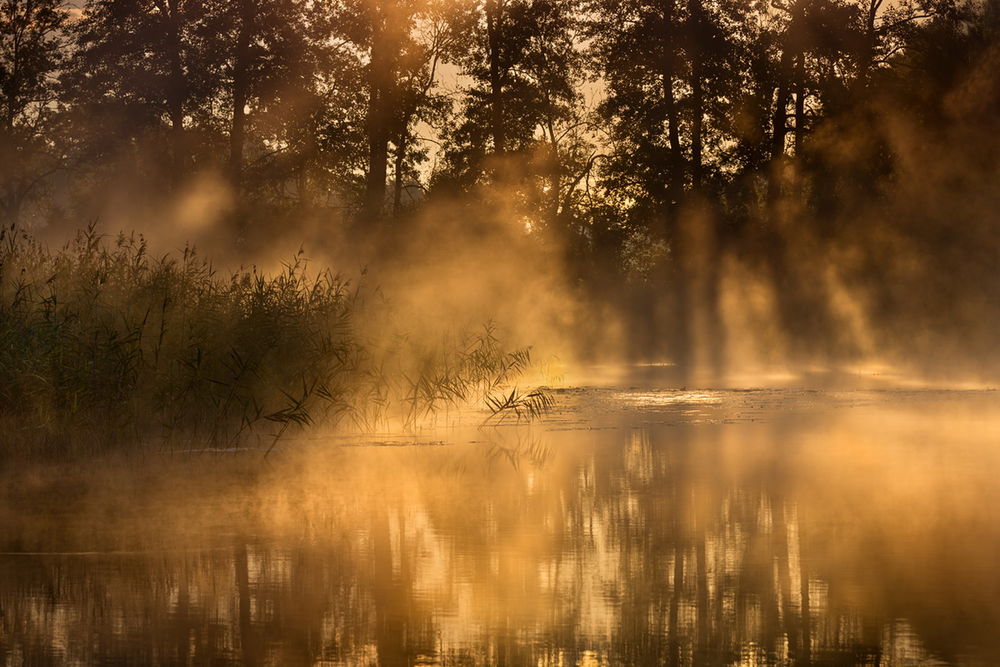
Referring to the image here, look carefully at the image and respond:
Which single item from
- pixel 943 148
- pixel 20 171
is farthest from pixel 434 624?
pixel 20 171

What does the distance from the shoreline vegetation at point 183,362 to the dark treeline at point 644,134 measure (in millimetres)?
21607

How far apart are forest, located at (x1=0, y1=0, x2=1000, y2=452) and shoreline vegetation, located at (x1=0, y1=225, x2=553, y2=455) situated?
1986 cm

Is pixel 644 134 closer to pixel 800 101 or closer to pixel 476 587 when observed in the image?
pixel 800 101

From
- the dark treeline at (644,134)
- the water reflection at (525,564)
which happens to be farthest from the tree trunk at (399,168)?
the water reflection at (525,564)

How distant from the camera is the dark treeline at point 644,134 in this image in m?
39.0

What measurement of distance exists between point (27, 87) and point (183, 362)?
32.4 metres

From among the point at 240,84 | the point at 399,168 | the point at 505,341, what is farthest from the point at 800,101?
the point at 505,341

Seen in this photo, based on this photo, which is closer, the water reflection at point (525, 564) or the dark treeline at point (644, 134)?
the water reflection at point (525, 564)

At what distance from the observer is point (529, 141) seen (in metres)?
43.2

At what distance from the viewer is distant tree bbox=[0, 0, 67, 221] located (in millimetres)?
44406

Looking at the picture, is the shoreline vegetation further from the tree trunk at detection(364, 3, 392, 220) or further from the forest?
the tree trunk at detection(364, 3, 392, 220)

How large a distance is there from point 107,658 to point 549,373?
66.2 ft

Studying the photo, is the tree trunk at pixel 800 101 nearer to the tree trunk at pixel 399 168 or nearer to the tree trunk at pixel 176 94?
the tree trunk at pixel 399 168

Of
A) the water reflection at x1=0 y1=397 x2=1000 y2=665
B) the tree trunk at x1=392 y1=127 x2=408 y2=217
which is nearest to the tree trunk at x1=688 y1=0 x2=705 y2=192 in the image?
the tree trunk at x1=392 y1=127 x2=408 y2=217
